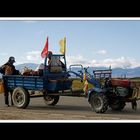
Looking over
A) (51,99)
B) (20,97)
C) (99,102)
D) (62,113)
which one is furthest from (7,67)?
(99,102)

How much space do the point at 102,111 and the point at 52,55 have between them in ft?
9.61

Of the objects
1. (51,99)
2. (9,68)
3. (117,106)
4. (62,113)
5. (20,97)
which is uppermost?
(9,68)

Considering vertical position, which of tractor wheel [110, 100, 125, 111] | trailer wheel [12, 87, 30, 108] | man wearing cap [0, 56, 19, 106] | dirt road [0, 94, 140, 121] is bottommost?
dirt road [0, 94, 140, 121]

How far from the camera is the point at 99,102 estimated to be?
14.0m

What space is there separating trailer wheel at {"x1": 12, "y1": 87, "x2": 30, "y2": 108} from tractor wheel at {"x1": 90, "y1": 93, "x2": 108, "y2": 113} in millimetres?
2461

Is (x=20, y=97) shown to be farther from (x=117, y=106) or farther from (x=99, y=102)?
(x=117, y=106)

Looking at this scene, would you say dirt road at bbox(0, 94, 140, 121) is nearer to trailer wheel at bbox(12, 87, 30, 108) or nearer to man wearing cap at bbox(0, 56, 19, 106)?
trailer wheel at bbox(12, 87, 30, 108)

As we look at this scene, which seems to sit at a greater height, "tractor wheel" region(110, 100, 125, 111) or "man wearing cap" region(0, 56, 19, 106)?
"man wearing cap" region(0, 56, 19, 106)

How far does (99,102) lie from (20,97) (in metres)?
3.03

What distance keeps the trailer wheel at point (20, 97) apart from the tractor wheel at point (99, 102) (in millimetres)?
2461

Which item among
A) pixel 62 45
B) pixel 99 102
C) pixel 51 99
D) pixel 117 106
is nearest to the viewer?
pixel 99 102

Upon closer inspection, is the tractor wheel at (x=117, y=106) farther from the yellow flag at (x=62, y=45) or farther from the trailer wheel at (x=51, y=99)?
the trailer wheel at (x=51, y=99)

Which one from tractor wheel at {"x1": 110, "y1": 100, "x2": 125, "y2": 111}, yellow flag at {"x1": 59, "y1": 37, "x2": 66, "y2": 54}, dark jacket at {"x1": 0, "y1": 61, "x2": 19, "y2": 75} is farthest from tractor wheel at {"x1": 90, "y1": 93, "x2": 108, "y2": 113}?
dark jacket at {"x1": 0, "y1": 61, "x2": 19, "y2": 75}

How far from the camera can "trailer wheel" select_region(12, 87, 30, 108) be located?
1546 centimetres
